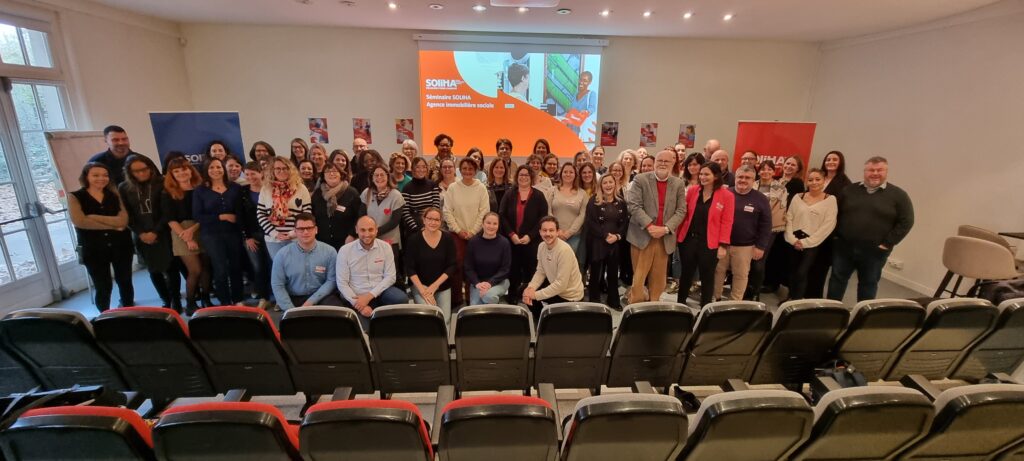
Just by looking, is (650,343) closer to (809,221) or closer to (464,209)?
(464,209)

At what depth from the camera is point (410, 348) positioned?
2314mm

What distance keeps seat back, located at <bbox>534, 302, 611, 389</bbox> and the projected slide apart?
16.8 ft

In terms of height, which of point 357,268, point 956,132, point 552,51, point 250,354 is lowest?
point 250,354

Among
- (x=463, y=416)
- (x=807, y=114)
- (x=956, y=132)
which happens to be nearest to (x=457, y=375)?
(x=463, y=416)

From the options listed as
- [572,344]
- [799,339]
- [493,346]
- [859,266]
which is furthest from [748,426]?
[859,266]

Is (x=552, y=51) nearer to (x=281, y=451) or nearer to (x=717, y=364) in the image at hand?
(x=717, y=364)

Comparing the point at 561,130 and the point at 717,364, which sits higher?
the point at 561,130

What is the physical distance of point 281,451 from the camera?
1515mm

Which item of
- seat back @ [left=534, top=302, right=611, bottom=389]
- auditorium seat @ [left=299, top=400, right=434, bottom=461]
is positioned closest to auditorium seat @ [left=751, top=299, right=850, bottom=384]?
seat back @ [left=534, top=302, right=611, bottom=389]

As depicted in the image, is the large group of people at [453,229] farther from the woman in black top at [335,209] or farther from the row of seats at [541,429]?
the row of seats at [541,429]

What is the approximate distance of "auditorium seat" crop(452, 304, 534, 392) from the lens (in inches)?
87.1

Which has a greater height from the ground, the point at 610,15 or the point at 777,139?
the point at 610,15

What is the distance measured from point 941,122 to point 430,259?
6.22 m

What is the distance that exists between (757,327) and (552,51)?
18.0 feet
